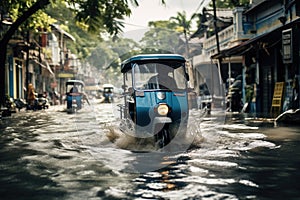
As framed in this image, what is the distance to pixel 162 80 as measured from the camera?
10.8 metres

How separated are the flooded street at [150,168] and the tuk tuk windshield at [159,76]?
0.93 metres

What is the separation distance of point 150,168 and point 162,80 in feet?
12.1

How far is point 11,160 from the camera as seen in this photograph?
8578 mm

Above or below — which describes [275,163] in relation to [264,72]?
below

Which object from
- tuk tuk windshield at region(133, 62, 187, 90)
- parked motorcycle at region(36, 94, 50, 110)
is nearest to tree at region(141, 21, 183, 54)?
parked motorcycle at region(36, 94, 50, 110)

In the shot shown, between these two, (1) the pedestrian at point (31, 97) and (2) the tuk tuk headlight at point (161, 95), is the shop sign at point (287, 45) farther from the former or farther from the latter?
(1) the pedestrian at point (31, 97)

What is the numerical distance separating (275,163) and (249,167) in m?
0.64

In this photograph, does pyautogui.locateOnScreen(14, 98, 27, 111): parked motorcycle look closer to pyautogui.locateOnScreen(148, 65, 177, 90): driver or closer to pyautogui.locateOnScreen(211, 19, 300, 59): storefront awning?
pyautogui.locateOnScreen(211, 19, 300, 59): storefront awning

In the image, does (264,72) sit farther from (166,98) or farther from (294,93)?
(166,98)

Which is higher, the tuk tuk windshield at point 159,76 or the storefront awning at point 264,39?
the storefront awning at point 264,39

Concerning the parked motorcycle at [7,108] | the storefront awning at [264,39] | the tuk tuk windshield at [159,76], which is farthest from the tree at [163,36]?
the tuk tuk windshield at [159,76]

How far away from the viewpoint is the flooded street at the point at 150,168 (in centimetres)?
567

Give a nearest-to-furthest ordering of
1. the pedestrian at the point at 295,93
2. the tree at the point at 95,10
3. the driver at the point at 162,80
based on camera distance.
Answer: the driver at the point at 162,80
the pedestrian at the point at 295,93
the tree at the point at 95,10

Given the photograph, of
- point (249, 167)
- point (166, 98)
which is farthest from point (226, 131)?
point (249, 167)
